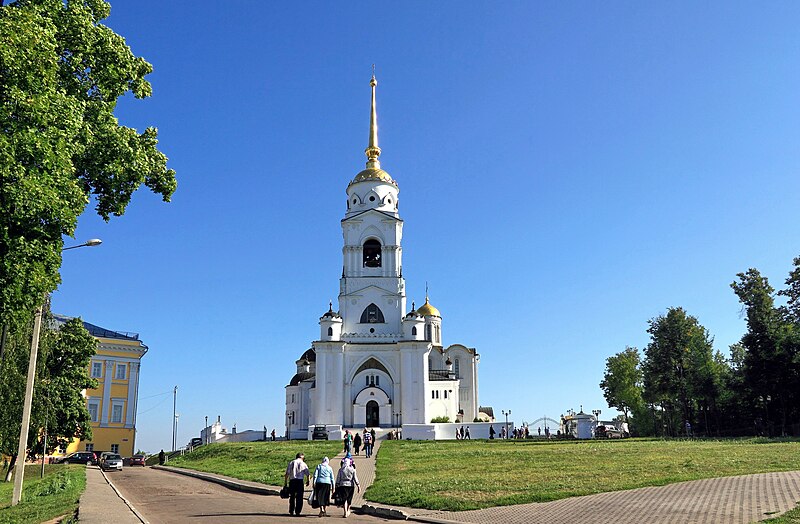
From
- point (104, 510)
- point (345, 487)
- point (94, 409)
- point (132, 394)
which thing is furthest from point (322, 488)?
point (132, 394)

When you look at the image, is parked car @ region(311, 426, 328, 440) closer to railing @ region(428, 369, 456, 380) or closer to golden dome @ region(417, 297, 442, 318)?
railing @ region(428, 369, 456, 380)

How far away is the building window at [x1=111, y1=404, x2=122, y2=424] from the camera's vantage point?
203 feet

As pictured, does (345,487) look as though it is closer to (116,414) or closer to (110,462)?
(110,462)

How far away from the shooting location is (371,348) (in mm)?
64062

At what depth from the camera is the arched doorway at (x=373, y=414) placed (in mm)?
62344

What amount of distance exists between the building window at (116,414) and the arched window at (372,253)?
83.0 ft

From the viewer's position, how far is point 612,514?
44.5 ft

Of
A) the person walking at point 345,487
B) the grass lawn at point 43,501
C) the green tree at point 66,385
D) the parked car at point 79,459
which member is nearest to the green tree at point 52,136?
the grass lawn at point 43,501

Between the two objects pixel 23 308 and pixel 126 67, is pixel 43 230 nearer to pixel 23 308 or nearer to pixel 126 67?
pixel 23 308

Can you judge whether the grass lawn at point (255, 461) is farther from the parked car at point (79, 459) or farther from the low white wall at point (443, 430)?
the low white wall at point (443, 430)

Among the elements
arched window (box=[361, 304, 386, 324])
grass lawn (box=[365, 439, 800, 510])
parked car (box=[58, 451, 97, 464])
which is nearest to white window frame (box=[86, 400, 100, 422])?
parked car (box=[58, 451, 97, 464])

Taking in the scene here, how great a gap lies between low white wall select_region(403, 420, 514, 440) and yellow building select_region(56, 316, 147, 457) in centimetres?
2413

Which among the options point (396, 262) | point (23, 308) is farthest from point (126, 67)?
point (396, 262)

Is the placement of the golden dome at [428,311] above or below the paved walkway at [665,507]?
above
